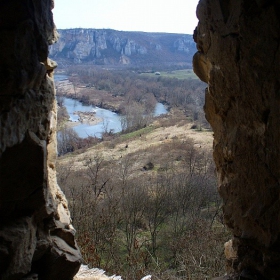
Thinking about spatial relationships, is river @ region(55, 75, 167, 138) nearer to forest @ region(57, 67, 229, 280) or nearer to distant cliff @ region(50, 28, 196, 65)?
forest @ region(57, 67, 229, 280)

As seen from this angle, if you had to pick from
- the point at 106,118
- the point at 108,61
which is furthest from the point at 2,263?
the point at 108,61

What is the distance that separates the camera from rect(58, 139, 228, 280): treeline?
11.8m

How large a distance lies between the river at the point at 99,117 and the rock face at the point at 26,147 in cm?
3448

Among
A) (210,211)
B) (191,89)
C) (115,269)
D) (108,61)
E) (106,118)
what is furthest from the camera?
(108,61)

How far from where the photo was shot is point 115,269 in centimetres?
1243

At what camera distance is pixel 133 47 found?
89.2 m

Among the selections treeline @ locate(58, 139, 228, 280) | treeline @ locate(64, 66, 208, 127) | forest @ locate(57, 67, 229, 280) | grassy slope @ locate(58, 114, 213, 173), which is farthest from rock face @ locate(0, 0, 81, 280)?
treeline @ locate(64, 66, 208, 127)

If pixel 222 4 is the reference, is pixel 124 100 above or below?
below

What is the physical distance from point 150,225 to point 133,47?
76390 millimetres

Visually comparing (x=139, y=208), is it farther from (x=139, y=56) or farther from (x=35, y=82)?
(x=139, y=56)

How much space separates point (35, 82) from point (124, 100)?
5153 centimetres

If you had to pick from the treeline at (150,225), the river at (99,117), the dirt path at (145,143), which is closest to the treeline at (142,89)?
the river at (99,117)

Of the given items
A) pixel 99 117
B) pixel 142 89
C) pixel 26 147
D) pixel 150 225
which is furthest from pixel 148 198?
pixel 142 89

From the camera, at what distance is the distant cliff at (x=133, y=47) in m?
83.7
